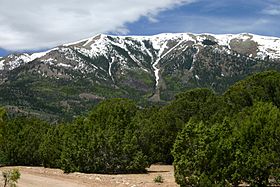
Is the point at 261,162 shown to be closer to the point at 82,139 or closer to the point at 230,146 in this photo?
the point at 230,146

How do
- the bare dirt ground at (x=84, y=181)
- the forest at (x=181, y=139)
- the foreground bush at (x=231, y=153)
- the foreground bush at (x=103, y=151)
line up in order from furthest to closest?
1. the foreground bush at (x=103, y=151)
2. the bare dirt ground at (x=84, y=181)
3. the forest at (x=181, y=139)
4. the foreground bush at (x=231, y=153)

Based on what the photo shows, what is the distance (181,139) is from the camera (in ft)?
92.9

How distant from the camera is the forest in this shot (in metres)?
26.7

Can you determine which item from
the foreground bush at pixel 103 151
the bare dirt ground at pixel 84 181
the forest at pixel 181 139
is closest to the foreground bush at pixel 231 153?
the forest at pixel 181 139

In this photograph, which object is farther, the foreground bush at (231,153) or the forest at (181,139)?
the forest at (181,139)

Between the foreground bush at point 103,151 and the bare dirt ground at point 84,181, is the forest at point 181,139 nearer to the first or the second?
the foreground bush at point 103,151

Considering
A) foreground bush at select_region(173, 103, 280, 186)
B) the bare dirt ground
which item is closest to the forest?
foreground bush at select_region(173, 103, 280, 186)

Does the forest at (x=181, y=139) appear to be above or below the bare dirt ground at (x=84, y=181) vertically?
above

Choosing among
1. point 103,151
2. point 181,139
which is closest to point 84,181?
point 103,151

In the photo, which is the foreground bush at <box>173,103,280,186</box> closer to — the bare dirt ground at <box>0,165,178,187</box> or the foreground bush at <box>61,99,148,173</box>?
the bare dirt ground at <box>0,165,178,187</box>

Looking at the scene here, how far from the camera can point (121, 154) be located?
137 ft

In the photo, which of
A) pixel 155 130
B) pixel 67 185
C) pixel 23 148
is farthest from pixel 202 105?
pixel 67 185

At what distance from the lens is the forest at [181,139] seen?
87.6 feet

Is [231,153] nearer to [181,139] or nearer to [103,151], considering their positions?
[181,139]
